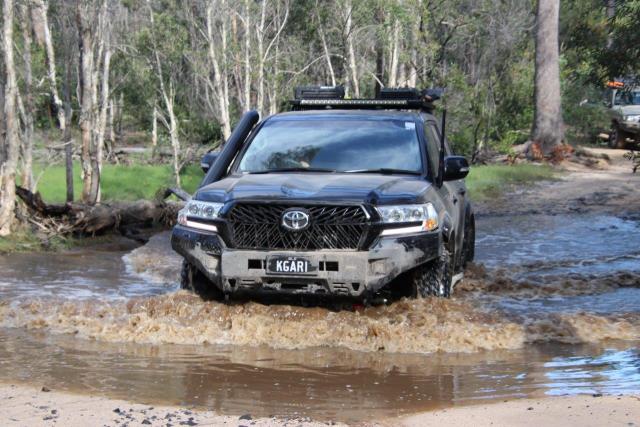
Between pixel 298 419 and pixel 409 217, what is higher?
pixel 409 217

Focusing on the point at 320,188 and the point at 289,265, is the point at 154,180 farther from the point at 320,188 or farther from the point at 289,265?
the point at 289,265

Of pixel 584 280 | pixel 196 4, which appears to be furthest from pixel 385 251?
pixel 196 4

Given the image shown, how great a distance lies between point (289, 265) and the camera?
24.5 ft

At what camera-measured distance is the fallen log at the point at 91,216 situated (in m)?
15.0

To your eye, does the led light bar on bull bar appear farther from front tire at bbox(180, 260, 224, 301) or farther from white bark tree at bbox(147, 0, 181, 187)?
white bark tree at bbox(147, 0, 181, 187)

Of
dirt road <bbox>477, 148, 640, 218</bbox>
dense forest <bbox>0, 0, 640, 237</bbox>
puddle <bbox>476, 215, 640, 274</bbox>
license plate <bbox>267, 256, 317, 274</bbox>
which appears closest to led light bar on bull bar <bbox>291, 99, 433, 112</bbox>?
license plate <bbox>267, 256, 317, 274</bbox>

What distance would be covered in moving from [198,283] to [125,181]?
21.1 metres

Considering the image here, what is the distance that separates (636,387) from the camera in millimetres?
6426

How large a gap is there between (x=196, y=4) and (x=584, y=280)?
78.0ft

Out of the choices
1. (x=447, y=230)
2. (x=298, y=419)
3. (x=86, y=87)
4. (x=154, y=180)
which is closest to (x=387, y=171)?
(x=447, y=230)

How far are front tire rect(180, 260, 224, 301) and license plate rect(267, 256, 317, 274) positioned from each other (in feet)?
3.18

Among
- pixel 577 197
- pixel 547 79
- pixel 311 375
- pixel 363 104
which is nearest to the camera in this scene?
pixel 311 375

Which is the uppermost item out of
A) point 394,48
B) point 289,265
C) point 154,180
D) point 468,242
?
point 394,48

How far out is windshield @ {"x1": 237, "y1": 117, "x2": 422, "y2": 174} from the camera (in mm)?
8609
